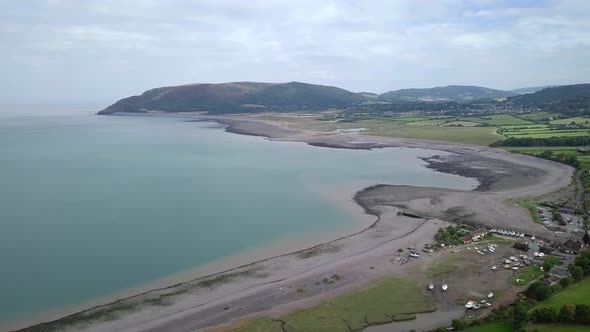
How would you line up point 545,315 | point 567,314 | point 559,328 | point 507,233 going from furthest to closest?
point 507,233
point 545,315
point 567,314
point 559,328

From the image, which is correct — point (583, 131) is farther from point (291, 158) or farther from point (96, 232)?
point (96, 232)

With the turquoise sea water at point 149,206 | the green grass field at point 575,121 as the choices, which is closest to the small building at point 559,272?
the turquoise sea water at point 149,206

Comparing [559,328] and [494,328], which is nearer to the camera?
[559,328]

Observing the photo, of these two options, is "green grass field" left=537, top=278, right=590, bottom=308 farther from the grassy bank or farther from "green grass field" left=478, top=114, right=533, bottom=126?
"green grass field" left=478, top=114, right=533, bottom=126

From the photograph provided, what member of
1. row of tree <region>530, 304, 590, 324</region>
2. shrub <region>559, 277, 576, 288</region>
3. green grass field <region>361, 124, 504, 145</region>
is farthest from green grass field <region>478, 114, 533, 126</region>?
row of tree <region>530, 304, 590, 324</region>

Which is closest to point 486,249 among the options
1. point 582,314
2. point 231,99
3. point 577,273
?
point 577,273

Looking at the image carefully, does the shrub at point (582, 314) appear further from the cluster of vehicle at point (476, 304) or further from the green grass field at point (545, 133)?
the green grass field at point (545, 133)

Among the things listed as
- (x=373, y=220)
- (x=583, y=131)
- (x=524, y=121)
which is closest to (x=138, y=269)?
(x=373, y=220)

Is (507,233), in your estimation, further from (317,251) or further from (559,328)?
(559,328)
